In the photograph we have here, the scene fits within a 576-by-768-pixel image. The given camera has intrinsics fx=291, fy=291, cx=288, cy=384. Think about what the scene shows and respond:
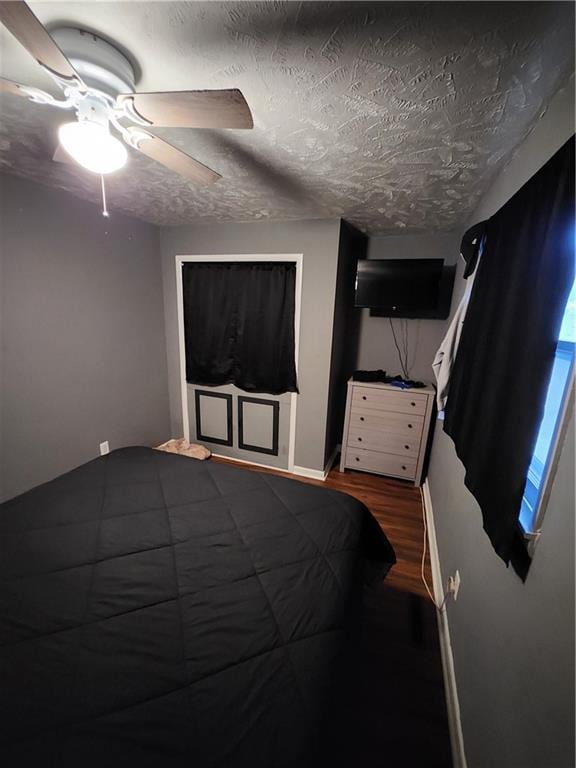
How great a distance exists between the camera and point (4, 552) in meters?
1.16

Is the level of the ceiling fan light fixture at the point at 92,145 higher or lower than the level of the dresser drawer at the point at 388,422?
higher

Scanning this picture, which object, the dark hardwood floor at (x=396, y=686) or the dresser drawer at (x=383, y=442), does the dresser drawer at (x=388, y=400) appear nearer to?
the dresser drawer at (x=383, y=442)

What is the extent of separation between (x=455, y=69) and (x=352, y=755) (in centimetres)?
236

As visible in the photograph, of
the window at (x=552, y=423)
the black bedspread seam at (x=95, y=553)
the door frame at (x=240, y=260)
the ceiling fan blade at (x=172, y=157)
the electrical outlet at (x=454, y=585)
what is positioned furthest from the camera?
the door frame at (x=240, y=260)

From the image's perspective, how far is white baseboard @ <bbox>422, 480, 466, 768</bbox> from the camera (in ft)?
3.56

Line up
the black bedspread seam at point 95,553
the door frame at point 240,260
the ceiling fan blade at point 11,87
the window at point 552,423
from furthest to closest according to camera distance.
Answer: the door frame at point 240,260 → the black bedspread seam at point 95,553 → the ceiling fan blade at point 11,87 → the window at point 552,423

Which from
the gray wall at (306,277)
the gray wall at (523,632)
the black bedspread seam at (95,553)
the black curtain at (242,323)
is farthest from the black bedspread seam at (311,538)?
the black curtain at (242,323)

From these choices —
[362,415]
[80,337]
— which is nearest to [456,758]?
[362,415]

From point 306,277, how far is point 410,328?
48.5 inches

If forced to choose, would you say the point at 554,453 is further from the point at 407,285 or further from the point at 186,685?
the point at 407,285

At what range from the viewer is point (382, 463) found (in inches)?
113

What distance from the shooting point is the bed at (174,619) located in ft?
2.27

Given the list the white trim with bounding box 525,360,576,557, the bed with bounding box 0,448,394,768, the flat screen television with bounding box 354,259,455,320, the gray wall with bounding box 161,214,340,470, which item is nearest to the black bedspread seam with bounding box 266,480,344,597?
the bed with bounding box 0,448,394,768

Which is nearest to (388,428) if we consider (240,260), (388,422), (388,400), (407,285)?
(388,422)
